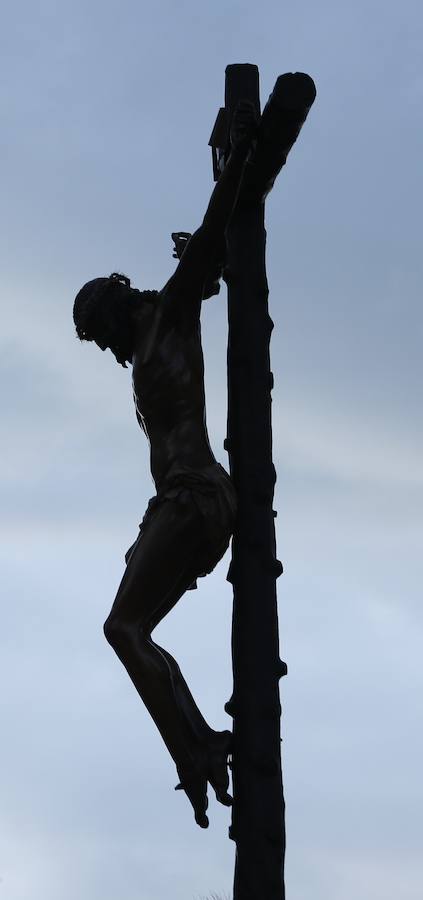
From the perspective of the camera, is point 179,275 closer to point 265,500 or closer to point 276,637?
point 265,500

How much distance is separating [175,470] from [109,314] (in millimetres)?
905

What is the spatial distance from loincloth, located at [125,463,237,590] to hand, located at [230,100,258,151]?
Answer: 1.59 metres

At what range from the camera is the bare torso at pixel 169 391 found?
7.39 meters

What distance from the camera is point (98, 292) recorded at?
24.9 feet

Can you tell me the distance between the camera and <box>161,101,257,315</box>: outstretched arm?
7.22 metres

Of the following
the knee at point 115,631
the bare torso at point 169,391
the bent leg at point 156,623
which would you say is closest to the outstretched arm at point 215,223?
the bare torso at point 169,391

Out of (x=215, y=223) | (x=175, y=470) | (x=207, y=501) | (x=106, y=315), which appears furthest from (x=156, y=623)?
(x=215, y=223)

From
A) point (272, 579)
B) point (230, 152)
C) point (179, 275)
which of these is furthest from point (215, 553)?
point (230, 152)

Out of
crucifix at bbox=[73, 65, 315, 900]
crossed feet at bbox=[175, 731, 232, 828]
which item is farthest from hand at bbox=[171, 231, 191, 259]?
crossed feet at bbox=[175, 731, 232, 828]

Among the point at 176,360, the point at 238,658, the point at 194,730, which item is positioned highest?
the point at 176,360

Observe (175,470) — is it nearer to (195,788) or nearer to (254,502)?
(254,502)

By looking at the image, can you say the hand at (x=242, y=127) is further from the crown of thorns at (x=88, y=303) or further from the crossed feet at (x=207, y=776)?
the crossed feet at (x=207, y=776)

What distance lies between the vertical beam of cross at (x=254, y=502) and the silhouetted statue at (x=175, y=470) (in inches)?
7.9

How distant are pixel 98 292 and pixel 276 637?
77.3 inches
